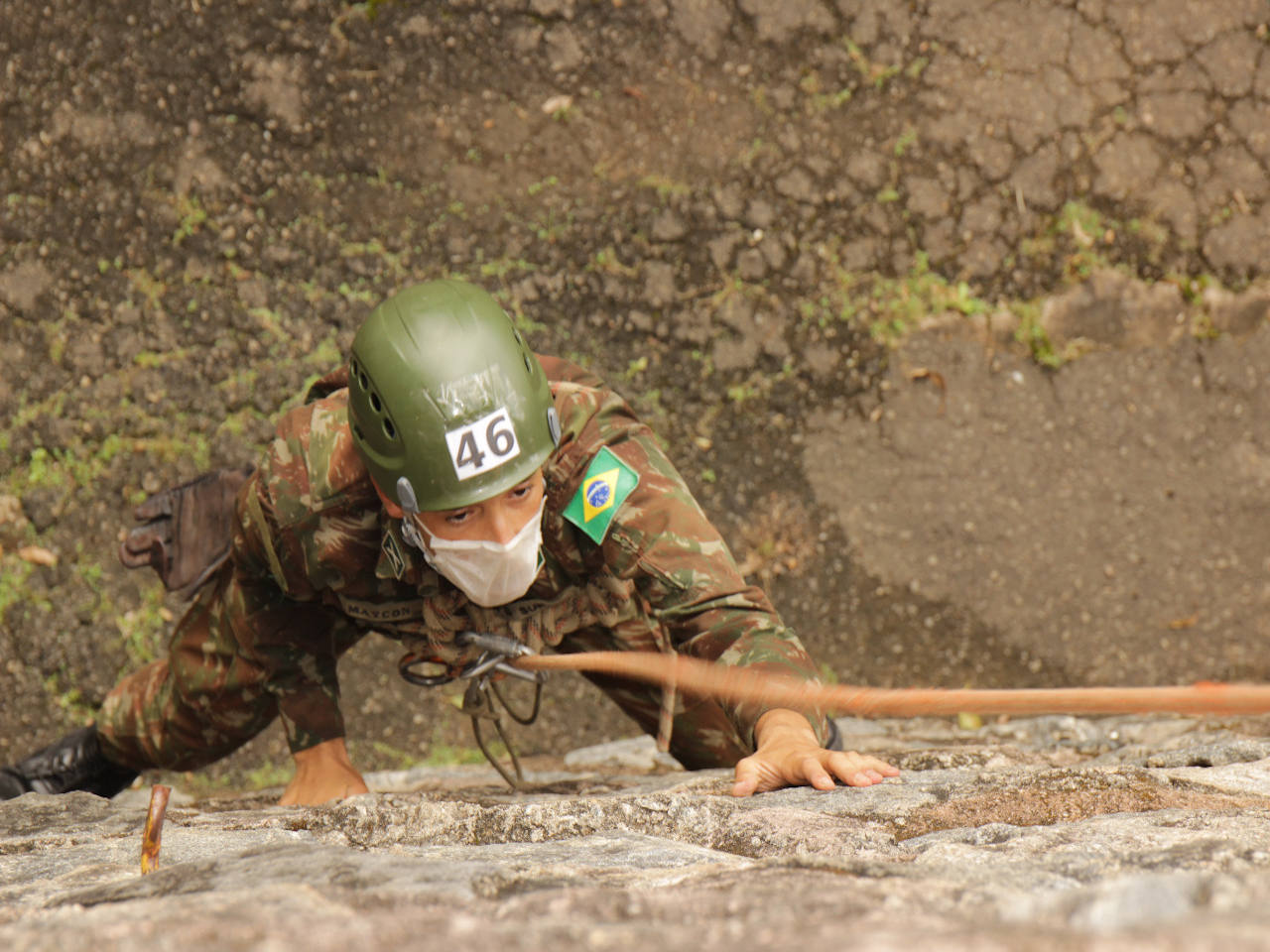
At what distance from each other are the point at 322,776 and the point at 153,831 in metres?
1.35

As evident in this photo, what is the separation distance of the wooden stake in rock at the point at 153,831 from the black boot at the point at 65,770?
78.1 inches

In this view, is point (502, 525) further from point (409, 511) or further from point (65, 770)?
point (65, 770)

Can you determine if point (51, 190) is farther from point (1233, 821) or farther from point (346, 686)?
point (1233, 821)

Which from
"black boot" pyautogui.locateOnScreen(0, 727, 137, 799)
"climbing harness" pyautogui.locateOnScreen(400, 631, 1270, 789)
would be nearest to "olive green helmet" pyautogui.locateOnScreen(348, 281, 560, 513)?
"climbing harness" pyautogui.locateOnScreen(400, 631, 1270, 789)

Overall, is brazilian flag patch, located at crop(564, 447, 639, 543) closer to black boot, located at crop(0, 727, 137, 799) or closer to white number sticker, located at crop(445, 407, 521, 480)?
white number sticker, located at crop(445, 407, 521, 480)

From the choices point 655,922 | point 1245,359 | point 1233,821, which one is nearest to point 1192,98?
point 1245,359

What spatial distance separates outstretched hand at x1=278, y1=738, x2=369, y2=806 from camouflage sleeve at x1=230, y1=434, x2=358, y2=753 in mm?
27

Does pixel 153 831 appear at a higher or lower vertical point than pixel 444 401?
lower

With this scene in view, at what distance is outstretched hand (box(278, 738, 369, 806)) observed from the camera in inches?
108

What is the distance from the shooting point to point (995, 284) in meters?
3.94

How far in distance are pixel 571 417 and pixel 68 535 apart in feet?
7.66

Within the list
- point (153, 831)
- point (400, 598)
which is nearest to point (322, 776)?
point (400, 598)

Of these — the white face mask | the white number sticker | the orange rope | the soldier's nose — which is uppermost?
the white number sticker

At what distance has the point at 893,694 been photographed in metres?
1.80
